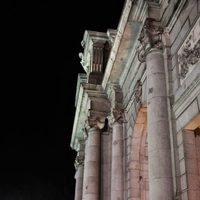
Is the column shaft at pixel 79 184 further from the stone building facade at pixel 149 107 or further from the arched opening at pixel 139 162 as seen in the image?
the arched opening at pixel 139 162

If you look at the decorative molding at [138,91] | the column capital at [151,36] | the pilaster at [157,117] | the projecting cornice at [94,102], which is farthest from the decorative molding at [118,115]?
the column capital at [151,36]

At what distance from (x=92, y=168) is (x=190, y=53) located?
12.1 m

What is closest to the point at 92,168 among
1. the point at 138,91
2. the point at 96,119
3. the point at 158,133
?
the point at 96,119

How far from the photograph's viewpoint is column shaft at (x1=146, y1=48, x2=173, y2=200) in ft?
44.5

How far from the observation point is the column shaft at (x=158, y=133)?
13.6 meters

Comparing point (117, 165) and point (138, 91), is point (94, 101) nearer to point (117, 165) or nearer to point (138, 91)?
point (117, 165)

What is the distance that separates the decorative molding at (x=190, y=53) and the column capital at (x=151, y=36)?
1338 mm

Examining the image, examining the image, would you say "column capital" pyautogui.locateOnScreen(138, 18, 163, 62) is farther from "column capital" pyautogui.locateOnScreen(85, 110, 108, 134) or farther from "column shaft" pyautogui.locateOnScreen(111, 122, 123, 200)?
"column capital" pyautogui.locateOnScreen(85, 110, 108, 134)

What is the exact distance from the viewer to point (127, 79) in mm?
21625

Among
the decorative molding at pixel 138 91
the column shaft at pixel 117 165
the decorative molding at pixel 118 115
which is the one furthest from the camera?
the decorative molding at pixel 118 115

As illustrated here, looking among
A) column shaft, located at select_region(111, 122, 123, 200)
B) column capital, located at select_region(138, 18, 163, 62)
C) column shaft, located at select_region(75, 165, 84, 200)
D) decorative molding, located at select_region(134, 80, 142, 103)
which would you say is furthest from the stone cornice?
column capital, located at select_region(138, 18, 163, 62)

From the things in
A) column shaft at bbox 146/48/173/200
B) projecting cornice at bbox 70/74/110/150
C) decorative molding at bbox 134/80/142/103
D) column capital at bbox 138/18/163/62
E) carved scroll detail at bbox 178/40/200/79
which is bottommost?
column shaft at bbox 146/48/173/200

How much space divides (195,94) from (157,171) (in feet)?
9.78

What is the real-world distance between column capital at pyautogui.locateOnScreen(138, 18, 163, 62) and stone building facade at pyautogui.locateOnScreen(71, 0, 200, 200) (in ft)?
0.13
